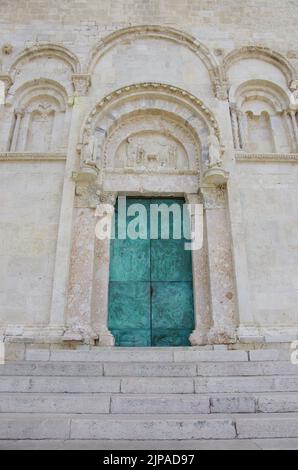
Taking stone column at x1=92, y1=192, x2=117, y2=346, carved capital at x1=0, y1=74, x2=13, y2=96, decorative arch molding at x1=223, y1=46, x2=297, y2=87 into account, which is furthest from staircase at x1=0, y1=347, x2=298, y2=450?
decorative arch molding at x1=223, y1=46, x2=297, y2=87

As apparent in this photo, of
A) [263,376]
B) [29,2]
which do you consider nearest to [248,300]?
[263,376]

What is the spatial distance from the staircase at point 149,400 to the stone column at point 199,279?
1595 mm

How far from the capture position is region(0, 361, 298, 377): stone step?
4598 mm

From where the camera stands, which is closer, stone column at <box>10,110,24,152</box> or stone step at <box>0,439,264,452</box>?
stone step at <box>0,439,264,452</box>

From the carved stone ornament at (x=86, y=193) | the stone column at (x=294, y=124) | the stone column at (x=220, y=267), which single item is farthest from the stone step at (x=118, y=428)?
the stone column at (x=294, y=124)

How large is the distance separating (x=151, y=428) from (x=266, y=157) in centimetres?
647

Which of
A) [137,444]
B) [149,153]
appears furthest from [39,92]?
[137,444]

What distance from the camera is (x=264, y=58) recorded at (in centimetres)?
916

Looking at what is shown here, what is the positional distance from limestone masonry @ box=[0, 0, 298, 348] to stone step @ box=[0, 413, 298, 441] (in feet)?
10.3

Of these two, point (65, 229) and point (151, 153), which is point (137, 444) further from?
point (151, 153)

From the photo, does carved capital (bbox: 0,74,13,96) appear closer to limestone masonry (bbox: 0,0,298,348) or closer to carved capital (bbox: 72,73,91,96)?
limestone masonry (bbox: 0,0,298,348)

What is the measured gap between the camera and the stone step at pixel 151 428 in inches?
123

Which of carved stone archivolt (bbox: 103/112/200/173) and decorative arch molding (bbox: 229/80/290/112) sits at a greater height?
decorative arch molding (bbox: 229/80/290/112)

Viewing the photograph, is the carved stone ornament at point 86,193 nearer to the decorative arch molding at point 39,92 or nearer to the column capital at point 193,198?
the column capital at point 193,198
